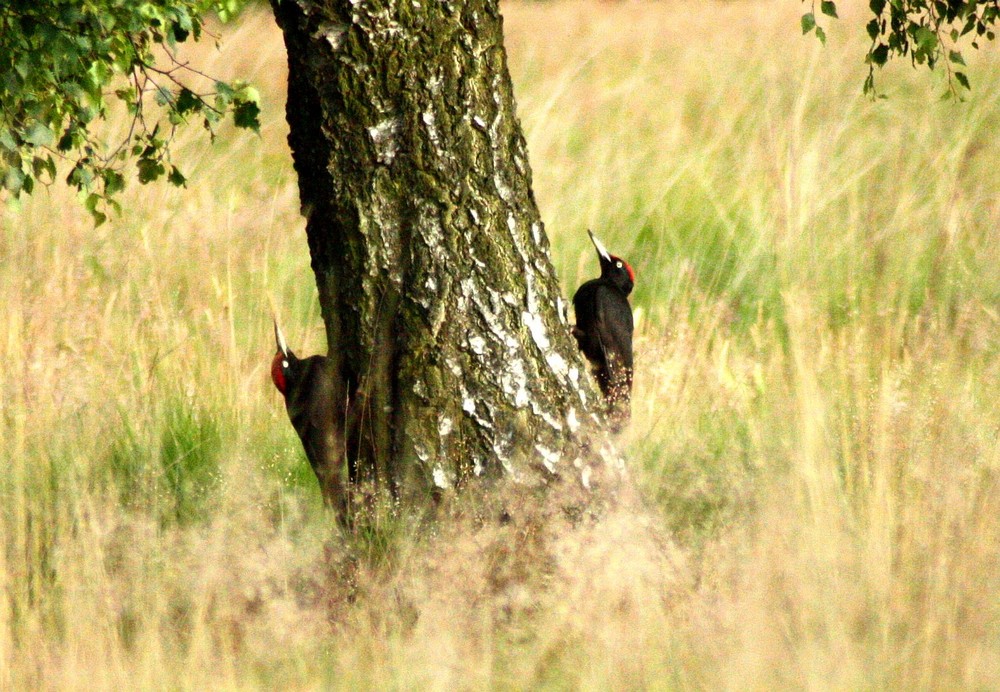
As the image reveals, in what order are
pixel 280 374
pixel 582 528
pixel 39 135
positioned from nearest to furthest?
1. pixel 582 528
2. pixel 39 135
3. pixel 280 374

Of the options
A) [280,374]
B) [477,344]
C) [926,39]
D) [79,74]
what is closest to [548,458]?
[477,344]

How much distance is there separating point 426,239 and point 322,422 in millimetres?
508

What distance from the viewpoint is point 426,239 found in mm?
2811

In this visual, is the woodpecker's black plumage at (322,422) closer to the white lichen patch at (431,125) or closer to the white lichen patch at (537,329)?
the white lichen patch at (537,329)

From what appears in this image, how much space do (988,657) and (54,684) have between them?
66.9 inches

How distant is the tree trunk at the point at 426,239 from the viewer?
2.79 meters

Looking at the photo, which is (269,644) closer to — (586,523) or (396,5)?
(586,523)

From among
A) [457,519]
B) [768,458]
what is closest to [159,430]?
[457,519]

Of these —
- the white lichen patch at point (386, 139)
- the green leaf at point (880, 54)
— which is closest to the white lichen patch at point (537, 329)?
the white lichen patch at point (386, 139)

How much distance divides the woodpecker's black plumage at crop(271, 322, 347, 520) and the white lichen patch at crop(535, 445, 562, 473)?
0.47 metres

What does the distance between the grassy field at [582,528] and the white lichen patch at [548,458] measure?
0.57 ft

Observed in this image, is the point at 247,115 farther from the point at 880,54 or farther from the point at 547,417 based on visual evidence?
the point at 880,54

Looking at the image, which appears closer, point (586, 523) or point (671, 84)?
point (586, 523)

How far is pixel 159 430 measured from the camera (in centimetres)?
346
